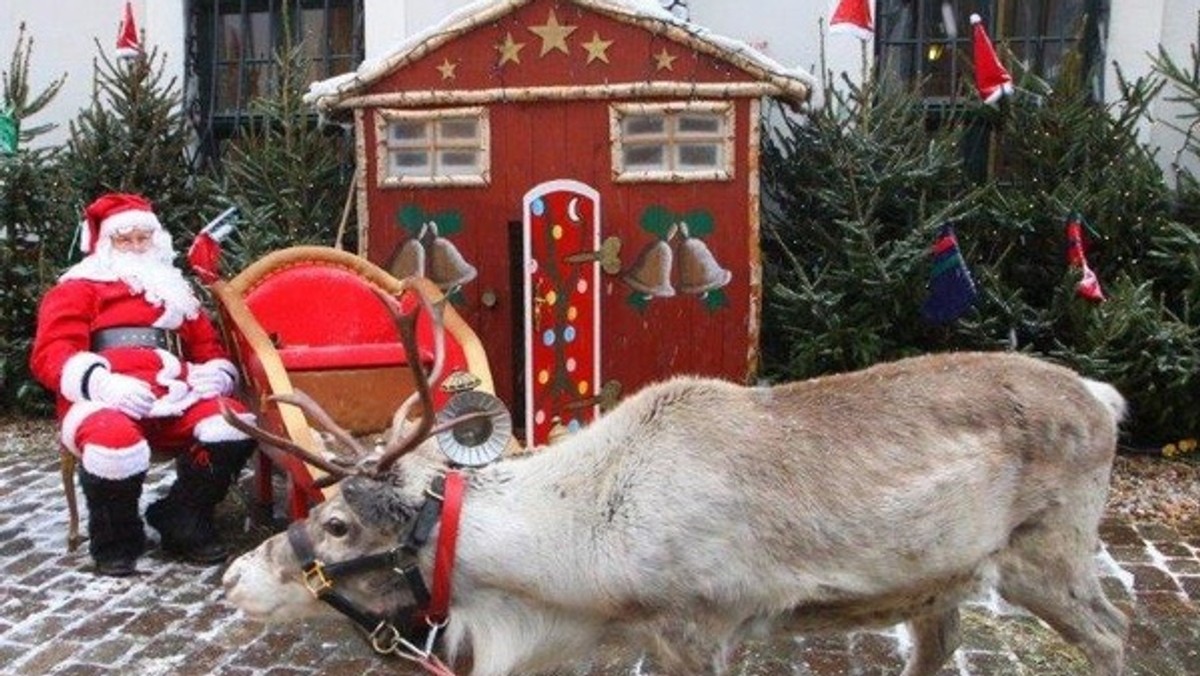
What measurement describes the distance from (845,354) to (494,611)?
444 cm

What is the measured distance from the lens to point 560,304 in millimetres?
6215

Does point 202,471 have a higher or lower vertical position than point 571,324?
lower

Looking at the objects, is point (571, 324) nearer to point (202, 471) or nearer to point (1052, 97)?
point (202, 471)

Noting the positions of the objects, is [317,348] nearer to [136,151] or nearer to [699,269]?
[699,269]

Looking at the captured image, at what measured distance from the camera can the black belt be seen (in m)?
5.66

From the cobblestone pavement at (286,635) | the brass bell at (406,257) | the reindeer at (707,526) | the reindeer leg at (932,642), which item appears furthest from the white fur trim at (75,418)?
the reindeer leg at (932,642)

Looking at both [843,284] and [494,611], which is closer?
[494,611]

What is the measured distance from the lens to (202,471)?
5.65 m

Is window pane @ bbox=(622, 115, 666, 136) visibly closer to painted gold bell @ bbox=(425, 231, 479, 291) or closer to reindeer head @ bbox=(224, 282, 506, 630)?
painted gold bell @ bbox=(425, 231, 479, 291)

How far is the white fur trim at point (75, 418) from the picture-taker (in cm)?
536

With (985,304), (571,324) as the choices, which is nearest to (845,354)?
(985,304)

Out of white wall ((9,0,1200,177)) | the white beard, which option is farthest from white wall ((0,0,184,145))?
the white beard

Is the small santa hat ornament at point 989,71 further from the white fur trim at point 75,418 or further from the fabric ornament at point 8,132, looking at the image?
the fabric ornament at point 8,132

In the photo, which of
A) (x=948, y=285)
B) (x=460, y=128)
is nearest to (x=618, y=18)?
(x=460, y=128)
